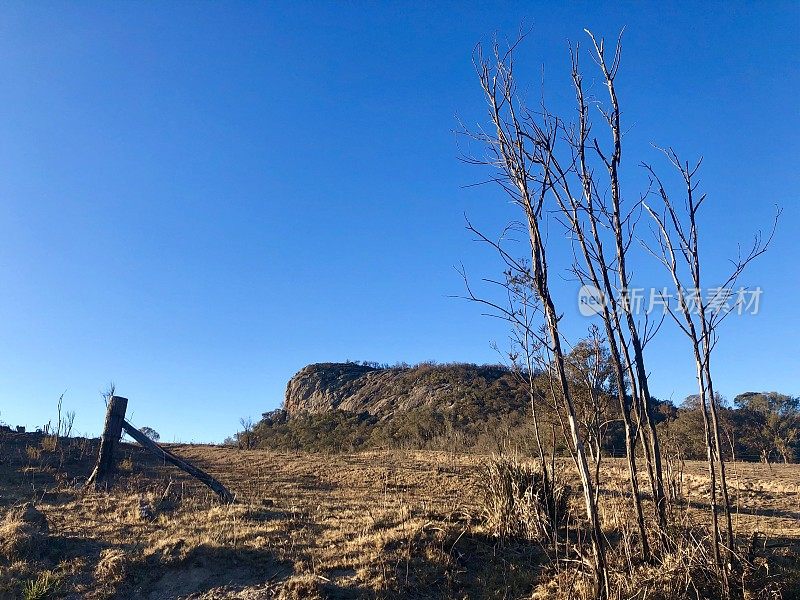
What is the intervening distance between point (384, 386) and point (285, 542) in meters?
54.1

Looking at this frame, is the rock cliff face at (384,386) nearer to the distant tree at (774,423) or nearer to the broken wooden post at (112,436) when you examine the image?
the distant tree at (774,423)

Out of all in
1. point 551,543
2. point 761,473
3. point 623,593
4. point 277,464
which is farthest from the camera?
point 277,464

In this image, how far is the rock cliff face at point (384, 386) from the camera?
2016 inches

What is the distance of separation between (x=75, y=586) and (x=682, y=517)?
720 cm

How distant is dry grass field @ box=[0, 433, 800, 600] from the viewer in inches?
251

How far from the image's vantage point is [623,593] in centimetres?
455

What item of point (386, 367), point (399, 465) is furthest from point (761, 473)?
point (386, 367)

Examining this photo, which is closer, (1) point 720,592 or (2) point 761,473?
(1) point 720,592

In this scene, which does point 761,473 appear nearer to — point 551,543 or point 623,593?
point 551,543

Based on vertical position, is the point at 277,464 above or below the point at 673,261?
below

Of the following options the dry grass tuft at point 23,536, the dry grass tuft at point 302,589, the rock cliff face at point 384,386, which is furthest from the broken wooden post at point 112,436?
the rock cliff face at point 384,386

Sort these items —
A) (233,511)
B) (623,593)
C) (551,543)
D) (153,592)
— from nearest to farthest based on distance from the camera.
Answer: (623,593), (551,543), (153,592), (233,511)

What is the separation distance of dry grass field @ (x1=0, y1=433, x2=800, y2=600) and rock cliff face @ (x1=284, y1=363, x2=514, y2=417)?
A: 36.2m

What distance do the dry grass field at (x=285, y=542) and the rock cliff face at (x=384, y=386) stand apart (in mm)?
36243
